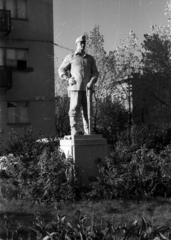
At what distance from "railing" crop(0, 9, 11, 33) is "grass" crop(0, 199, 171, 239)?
14822 mm

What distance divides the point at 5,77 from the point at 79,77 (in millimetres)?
12703

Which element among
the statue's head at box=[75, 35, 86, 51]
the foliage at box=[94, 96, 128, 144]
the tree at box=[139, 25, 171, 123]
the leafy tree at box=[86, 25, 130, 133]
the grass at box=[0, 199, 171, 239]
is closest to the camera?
the grass at box=[0, 199, 171, 239]

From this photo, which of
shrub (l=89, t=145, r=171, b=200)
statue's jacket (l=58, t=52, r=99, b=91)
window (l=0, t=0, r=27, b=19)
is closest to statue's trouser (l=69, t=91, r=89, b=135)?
statue's jacket (l=58, t=52, r=99, b=91)

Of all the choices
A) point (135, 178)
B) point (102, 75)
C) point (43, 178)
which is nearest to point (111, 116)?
point (102, 75)

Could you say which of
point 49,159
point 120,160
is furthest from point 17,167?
point 120,160

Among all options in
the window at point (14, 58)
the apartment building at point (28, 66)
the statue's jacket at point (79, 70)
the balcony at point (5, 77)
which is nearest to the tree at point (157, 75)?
the apartment building at point (28, 66)

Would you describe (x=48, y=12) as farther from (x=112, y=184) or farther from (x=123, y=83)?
(x=112, y=184)

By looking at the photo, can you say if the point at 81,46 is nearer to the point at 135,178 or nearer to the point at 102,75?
the point at 135,178

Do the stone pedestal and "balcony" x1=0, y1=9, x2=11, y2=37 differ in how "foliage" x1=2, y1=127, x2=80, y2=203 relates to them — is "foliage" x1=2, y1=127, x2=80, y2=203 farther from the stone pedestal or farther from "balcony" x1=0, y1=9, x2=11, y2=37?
"balcony" x1=0, y1=9, x2=11, y2=37

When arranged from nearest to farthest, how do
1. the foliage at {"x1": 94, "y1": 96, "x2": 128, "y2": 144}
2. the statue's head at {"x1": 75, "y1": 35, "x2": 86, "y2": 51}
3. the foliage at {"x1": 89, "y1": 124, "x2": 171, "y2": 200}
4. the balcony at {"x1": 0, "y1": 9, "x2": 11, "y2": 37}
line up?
the foliage at {"x1": 89, "y1": 124, "x2": 171, "y2": 200} → the statue's head at {"x1": 75, "y1": 35, "x2": 86, "y2": 51} → the balcony at {"x1": 0, "y1": 9, "x2": 11, "y2": 37} → the foliage at {"x1": 94, "y1": 96, "x2": 128, "y2": 144}

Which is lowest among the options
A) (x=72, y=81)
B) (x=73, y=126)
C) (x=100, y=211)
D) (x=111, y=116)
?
(x=100, y=211)

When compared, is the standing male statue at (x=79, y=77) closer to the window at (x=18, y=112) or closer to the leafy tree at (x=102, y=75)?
the leafy tree at (x=102, y=75)

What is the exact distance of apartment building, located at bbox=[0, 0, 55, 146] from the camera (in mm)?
22719

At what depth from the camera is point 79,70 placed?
989 centimetres
